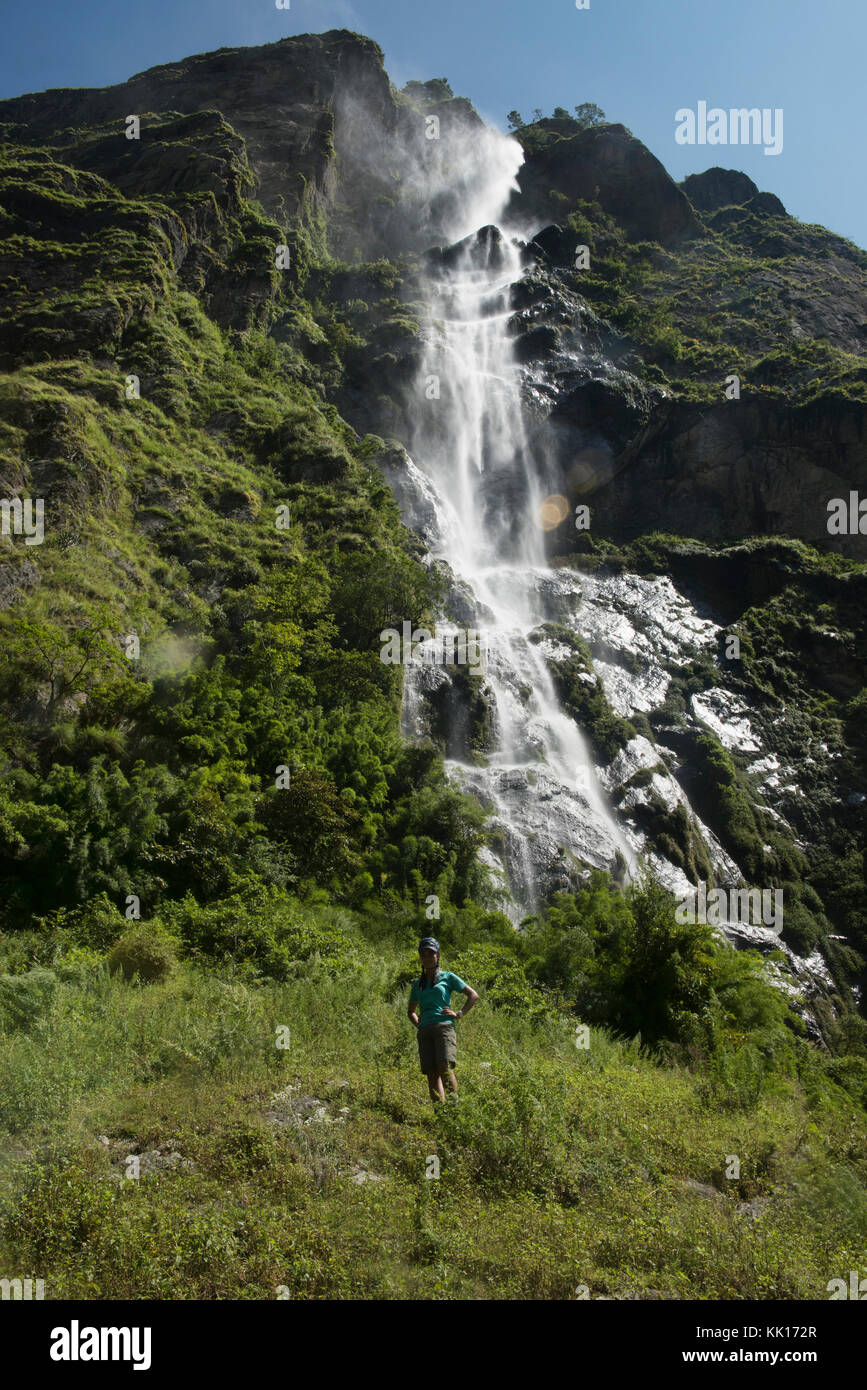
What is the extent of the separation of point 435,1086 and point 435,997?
2.57 feet

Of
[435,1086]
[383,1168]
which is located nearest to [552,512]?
[435,1086]

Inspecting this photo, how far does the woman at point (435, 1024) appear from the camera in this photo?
7.37 meters

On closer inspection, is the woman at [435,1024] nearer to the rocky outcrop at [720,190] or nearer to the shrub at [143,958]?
the shrub at [143,958]

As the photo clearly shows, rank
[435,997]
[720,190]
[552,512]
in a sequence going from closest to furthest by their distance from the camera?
[435,997] < [552,512] < [720,190]

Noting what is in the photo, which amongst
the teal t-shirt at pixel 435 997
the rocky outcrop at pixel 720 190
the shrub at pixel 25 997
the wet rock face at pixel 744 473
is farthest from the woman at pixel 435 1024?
the rocky outcrop at pixel 720 190

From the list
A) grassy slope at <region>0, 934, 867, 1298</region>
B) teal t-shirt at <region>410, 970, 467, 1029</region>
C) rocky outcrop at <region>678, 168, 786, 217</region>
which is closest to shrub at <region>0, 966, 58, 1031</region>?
grassy slope at <region>0, 934, 867, 1298</region>

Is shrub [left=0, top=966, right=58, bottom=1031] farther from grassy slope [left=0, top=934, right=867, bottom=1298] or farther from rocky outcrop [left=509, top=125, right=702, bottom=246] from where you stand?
rocky outcrop [left=509, top=125, right=702, bottom=246]

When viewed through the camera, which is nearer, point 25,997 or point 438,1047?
point 438,1047

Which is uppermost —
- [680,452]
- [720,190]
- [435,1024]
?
[720,190]

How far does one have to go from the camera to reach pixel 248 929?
12.4 m

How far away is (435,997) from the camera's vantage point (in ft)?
24.8

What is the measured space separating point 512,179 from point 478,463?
5127 centimetres

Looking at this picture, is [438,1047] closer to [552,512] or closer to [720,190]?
[552,512]
